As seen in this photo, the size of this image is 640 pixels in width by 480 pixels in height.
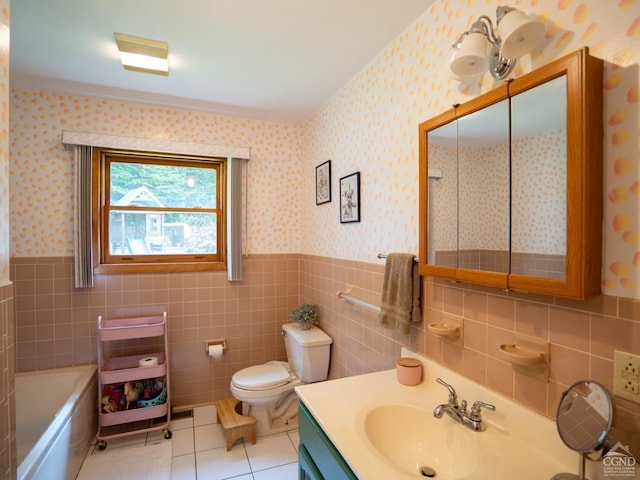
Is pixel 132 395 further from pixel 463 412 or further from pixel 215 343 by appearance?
pixel 463 412

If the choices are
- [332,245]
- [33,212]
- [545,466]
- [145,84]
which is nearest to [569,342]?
[545,466]

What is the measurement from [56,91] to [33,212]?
0.90m

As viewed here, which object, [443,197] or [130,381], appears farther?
[130,381]

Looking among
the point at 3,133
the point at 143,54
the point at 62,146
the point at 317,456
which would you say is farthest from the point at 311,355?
the point at 62,146

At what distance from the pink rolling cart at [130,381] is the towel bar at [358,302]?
4.54ft

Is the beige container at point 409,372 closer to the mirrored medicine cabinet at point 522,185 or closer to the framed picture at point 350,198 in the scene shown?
the mirrored medicine cabinet at point 522,185

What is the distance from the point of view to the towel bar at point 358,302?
5.91ft

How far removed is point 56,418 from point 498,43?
271 centimetres

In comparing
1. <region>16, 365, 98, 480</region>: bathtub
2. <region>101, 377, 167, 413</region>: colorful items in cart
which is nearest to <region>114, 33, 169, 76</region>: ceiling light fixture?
<region>16, 365, 98, 480</region>: bathtub

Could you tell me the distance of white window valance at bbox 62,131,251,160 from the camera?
2.39 metres

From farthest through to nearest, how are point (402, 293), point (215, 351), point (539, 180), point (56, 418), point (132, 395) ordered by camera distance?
point (215, 351) → point (132, 395) → point (56, 418) → point (402, 293) → point (539, 180)

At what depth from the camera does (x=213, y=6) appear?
152 centimetres

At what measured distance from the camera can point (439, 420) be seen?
3.97ft

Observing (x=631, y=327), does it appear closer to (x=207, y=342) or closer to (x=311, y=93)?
(x=311, y=93)
